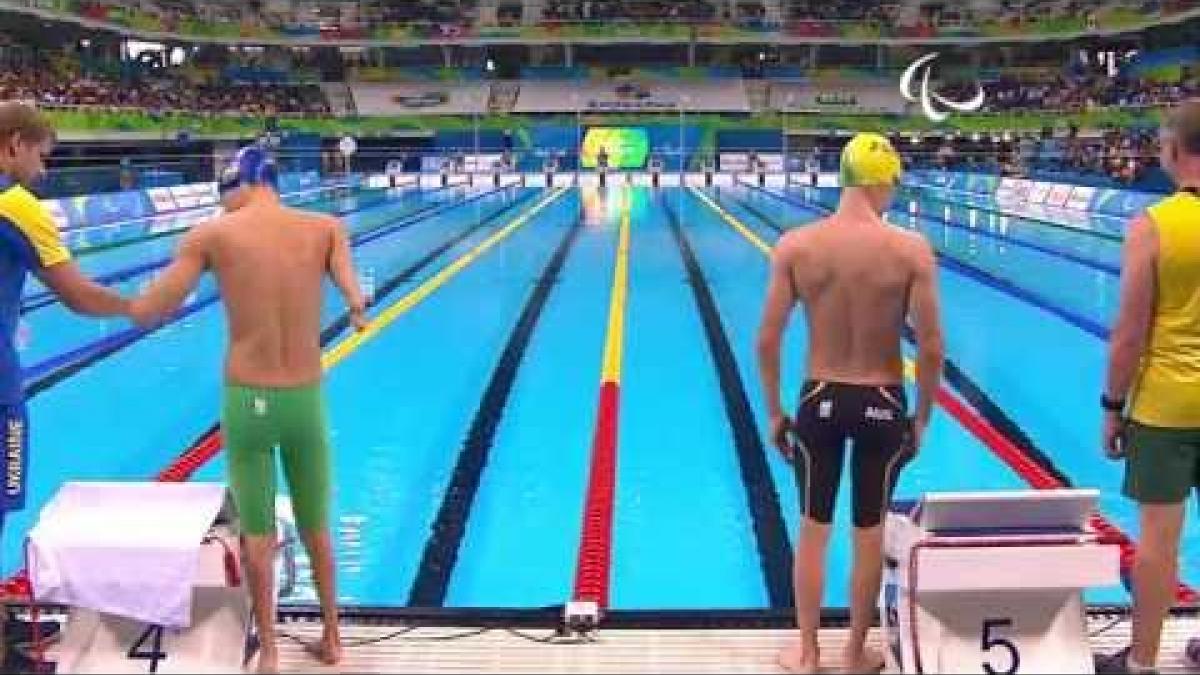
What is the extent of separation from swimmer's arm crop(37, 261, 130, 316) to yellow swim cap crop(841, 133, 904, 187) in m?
1.91

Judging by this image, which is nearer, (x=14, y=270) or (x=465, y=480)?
(x=14, y=270)

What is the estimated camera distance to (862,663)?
11.6 feet

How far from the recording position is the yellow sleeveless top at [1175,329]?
3236 millimetres

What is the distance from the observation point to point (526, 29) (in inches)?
1923

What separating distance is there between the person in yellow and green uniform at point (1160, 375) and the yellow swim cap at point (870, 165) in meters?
0.60

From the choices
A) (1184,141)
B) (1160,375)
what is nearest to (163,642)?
(1160,375)

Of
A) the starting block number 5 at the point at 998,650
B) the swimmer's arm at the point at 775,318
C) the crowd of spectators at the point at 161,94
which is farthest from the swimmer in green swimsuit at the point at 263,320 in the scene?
the crowd of spectators at the point at 161,94

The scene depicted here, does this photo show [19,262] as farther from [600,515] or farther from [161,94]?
[161,94]

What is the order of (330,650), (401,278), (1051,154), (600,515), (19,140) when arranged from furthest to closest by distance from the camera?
(1051,154) < (401,278) < (600,515) < (330,650) < (19,140)

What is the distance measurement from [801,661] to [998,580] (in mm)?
567

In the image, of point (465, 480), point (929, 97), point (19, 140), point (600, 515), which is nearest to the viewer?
point (19, 140)

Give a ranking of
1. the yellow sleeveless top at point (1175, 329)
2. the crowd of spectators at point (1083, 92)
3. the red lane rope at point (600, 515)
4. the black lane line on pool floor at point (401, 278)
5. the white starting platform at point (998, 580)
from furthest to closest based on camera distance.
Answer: the crowd of spectators at point (1083, 92) → the black lane line on pool floor at point (401, 278) → the red lane rope at point (600, 515) → the white starting platform at point (998, 580) → the yellow sleeveless top at point (1175, 329)

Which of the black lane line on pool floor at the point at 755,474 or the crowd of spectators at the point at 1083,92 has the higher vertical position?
the crowd of spectators at the point at 1083,92

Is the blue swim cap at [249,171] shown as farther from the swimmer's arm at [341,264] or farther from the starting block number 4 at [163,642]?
the starting block number 4 at [163,642]
